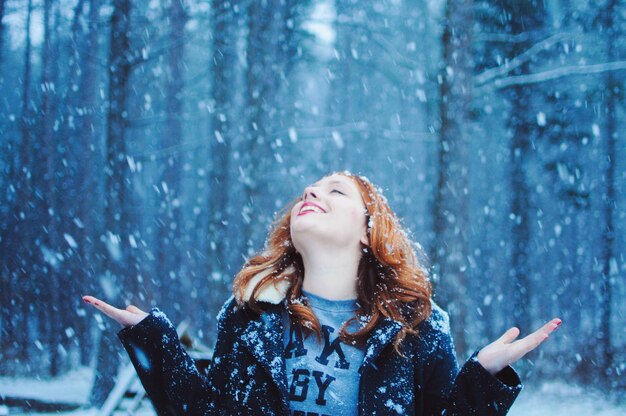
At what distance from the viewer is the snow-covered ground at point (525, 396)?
380 centimetres

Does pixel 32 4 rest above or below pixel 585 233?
above

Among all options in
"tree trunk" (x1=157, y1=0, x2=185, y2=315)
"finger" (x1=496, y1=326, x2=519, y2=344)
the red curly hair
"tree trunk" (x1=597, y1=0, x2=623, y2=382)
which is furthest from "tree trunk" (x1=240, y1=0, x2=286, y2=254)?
"finger" (x1=496, y1=326, x2=519, y2=344)

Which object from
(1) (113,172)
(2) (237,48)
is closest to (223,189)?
(1) (113,172)

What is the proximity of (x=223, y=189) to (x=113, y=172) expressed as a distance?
891 millimetres

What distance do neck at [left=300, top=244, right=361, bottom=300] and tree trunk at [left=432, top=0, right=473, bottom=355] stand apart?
8.16 ft

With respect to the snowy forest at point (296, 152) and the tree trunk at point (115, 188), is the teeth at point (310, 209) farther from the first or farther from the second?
the tree trunk at point (115, 188)

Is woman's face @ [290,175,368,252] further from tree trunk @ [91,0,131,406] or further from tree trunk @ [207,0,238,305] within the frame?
tree trunk @ [91,0,131,406]

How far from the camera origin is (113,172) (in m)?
4.04

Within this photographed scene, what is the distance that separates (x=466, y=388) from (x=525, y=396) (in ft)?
11.5

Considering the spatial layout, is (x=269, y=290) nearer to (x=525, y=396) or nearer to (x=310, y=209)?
(x=310, y=209)

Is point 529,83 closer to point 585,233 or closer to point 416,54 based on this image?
point 416,54

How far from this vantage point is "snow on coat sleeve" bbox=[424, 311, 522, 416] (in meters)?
1.29

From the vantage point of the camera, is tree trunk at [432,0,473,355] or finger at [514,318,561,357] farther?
tree trunk at [432,0,473,355]

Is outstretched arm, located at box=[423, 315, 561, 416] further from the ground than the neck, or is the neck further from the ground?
the neck
